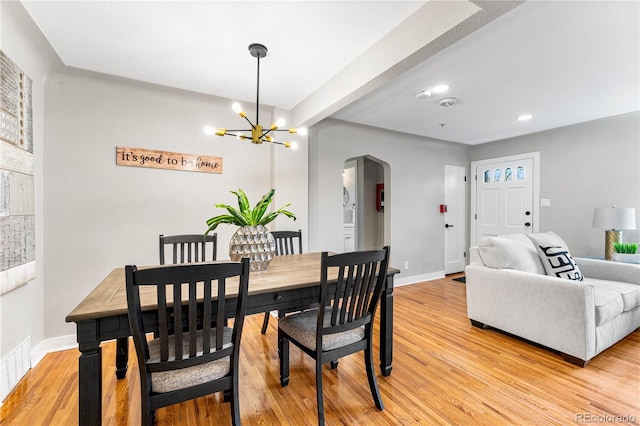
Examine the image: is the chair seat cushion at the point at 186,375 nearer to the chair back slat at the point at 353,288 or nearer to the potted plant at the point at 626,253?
the chair back slat at the point at 353,288

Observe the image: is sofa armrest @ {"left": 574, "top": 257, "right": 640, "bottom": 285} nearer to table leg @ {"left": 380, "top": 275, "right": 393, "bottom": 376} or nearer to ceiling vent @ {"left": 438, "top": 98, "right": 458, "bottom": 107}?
ceiling vent @ {"left": 438, "top": 98, "right": 458, "bottom": 107}

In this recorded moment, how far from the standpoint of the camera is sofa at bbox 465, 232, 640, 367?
2.21 metres

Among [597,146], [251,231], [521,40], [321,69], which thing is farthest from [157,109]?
[597,146]

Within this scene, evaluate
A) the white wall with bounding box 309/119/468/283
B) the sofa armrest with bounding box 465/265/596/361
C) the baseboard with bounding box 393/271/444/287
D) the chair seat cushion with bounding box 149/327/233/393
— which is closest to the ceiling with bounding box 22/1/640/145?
the white wall with bounding box 309/119/468/283

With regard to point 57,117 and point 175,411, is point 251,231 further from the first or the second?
point 57,117

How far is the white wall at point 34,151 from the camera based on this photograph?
6.08ft

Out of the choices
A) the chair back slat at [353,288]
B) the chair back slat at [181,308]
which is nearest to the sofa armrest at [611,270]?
the chair back slat at [353,288]

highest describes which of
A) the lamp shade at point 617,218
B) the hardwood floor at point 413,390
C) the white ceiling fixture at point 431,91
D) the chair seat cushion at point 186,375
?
the white ceiling fixture at point 431,91

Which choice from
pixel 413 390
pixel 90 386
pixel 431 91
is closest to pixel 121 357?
pixel 90 386

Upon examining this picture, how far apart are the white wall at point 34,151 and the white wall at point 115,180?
0.08 meters

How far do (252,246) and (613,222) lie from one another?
13.3ft

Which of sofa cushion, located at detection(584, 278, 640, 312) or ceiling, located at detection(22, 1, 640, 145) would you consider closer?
ceiling, located at detection(22, 1, 640, 145)

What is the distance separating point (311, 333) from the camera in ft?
5.64

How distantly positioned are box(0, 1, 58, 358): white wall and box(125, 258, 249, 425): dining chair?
1.33 m
